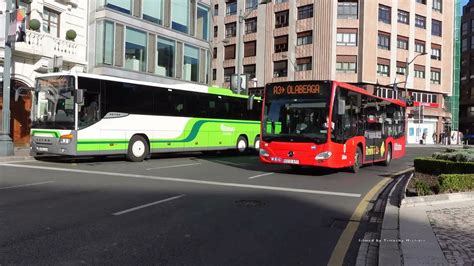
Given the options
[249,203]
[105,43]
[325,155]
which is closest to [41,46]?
[105,43]

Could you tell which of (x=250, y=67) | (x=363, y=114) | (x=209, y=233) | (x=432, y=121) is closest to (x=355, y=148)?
(x=363, y=114)

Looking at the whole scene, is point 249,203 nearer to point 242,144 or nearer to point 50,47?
point 242,144

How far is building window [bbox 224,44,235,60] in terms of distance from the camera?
211 ft

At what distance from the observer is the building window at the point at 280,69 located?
57.7 metres

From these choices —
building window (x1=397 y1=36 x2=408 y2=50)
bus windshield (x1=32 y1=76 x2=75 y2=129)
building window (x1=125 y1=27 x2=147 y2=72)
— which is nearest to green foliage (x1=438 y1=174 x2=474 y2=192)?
bus windshield (x1=32 y1=76 x2=75 y2=129)

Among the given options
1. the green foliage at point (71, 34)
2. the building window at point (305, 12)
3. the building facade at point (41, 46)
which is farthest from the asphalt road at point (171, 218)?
the building window at point (305, 12)

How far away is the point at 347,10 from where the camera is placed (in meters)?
54.5

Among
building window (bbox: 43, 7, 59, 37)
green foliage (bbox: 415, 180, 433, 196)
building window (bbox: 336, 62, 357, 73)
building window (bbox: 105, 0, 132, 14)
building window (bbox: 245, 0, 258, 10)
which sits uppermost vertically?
building window (bbox: 245, 0, 258, 10)

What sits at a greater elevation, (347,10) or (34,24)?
(347,10)

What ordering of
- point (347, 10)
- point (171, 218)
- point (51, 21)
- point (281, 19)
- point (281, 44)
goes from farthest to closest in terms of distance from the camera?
point (281, 19) → point (281, 44) → point (347, 10) → point (51, 21) → point (171, 218)

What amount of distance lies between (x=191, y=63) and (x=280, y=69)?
27.1 meters

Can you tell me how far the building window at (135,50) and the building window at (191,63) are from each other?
4060mm

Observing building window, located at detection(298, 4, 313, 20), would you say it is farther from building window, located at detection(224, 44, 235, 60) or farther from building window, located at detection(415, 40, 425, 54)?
building window, located at detection(415, 40, 425, 54)

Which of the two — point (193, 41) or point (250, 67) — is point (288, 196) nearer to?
point (193, 41)
